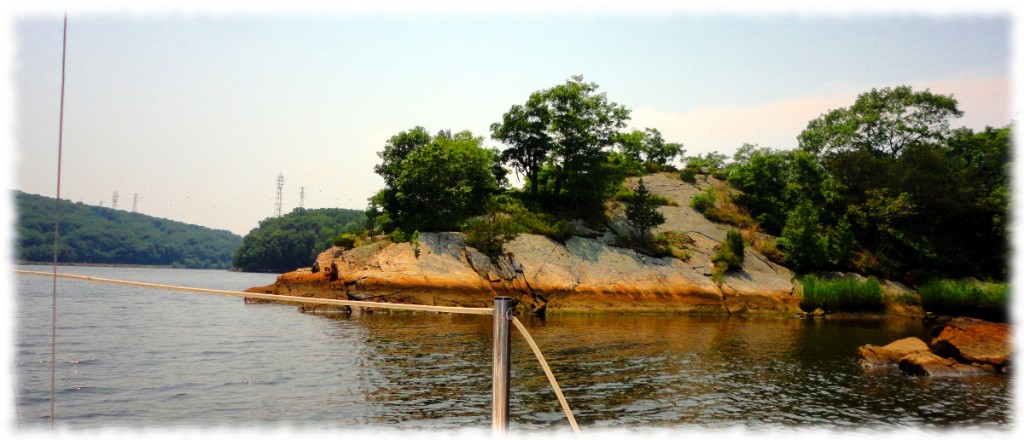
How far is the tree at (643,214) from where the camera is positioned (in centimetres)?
4522

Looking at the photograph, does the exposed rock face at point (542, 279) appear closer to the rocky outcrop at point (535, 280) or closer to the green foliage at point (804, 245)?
the rocky outcrop at point (535, 280)

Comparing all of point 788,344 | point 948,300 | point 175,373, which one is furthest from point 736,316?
point 175,373

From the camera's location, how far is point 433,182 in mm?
42750

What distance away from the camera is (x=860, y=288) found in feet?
134

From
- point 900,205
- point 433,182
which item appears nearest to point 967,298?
point 900,205

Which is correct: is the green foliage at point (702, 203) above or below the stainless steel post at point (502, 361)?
above

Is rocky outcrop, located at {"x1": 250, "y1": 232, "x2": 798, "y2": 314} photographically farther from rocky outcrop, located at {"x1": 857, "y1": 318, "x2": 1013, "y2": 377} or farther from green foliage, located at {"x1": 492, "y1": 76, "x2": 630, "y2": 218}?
rocky outcrop, located at {"x1": 857, "y1": 318, "x2": 1013, "y2": 377}

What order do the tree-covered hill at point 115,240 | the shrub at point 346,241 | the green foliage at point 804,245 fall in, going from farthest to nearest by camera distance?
the tree-covered hill at point 115,240
the green foliage at point 804,245
the shrub at point 346,241

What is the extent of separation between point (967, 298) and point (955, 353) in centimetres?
2576

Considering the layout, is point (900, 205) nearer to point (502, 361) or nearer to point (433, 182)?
point (433, 182)

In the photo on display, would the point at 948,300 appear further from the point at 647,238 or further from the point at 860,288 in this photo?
the point at 647,238

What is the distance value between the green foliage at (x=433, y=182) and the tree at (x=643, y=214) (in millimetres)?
11300

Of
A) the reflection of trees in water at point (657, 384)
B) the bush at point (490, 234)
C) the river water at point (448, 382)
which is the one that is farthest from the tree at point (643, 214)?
the reflection of trees in water at point (657, 384)

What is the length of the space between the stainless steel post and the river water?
7.53 metres
